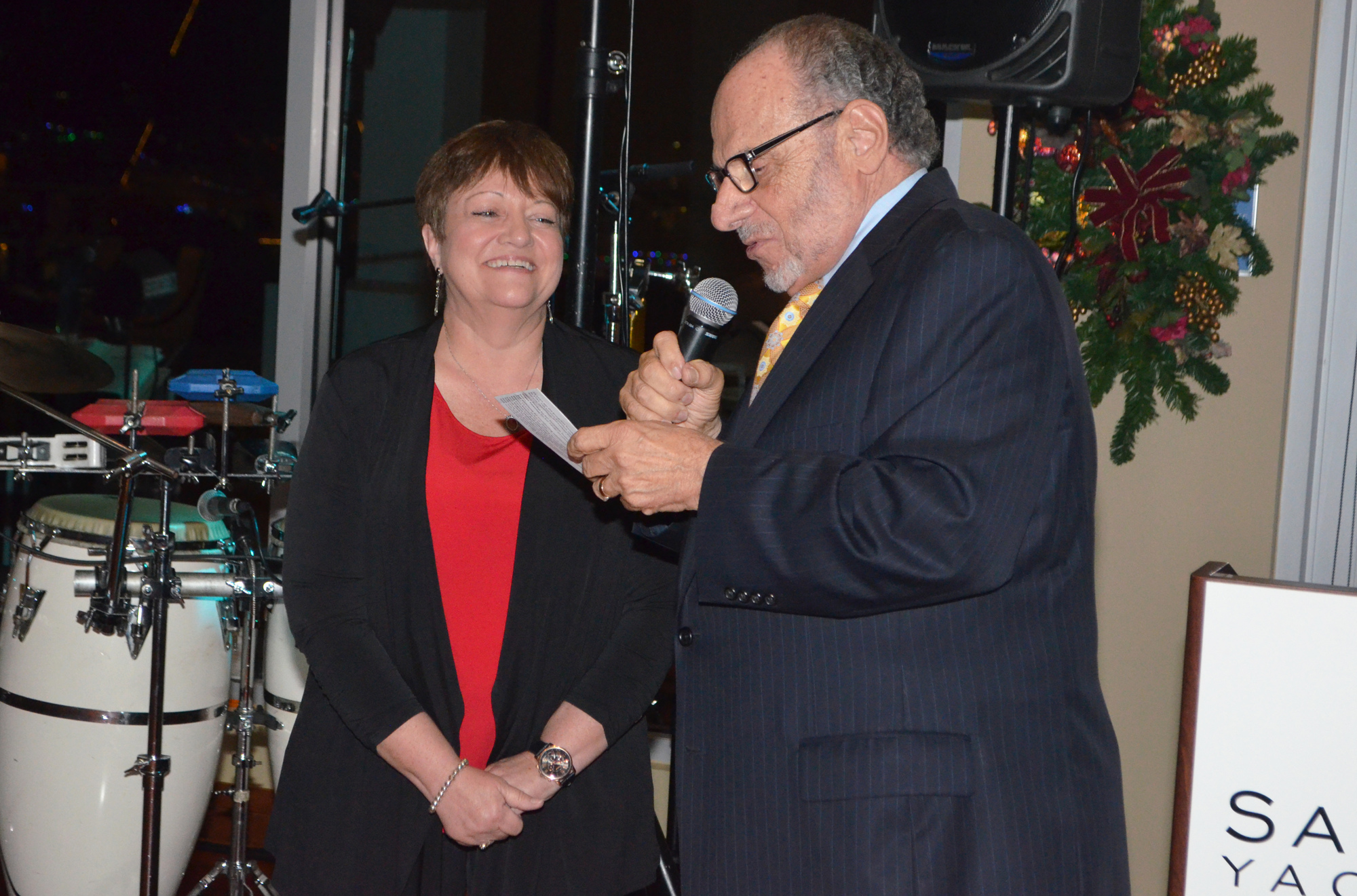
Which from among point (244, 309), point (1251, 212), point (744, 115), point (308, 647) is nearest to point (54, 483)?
point (244, 309)

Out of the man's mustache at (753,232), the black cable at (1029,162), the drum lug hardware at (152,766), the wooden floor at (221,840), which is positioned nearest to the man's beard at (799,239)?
the man's mustache at (753,232)

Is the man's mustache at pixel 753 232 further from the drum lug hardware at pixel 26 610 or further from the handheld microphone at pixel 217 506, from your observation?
the drum lug hardware at pixel 26 610

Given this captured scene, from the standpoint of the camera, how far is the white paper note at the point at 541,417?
50.8 inches

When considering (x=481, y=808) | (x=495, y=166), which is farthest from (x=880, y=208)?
(x=481, y=808)

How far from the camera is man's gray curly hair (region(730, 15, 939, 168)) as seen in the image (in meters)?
1.37

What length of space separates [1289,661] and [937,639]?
1193 mm

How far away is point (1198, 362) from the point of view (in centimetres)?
290

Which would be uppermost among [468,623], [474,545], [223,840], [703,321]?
[703,321]

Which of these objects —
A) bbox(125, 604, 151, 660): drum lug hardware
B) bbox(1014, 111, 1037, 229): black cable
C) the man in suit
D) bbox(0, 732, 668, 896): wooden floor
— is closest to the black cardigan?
the man in suit

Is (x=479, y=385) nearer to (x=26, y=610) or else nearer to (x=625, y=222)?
(x=625, y=222)

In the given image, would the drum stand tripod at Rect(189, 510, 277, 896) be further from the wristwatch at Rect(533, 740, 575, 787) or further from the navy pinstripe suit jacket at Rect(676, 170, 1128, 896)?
the navy pinstripe suit jacket at Rect(676, 170, 1128, 896)

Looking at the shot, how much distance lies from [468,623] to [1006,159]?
144 cm

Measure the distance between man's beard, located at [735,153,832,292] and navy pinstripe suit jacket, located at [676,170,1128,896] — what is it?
11 centimetres

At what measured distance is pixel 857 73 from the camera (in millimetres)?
1376
